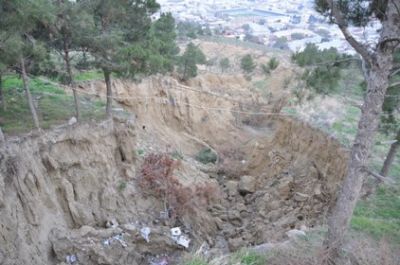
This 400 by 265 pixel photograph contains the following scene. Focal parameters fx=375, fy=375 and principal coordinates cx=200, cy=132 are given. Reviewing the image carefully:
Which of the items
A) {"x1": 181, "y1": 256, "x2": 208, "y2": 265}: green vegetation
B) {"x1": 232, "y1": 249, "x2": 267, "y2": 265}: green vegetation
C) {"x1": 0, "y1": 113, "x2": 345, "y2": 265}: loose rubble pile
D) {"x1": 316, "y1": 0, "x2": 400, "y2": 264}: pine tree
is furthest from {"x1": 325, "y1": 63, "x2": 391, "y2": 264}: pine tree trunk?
{"x1": 0, "y1": 113, "x2": 345, "y2": 265}: loose rubble pile

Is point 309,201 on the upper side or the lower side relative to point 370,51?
lower

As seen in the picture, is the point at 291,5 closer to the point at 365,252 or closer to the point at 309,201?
the point at 309,201

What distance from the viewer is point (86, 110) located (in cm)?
1642

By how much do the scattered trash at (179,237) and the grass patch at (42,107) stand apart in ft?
17.8

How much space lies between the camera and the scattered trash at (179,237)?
12367mm

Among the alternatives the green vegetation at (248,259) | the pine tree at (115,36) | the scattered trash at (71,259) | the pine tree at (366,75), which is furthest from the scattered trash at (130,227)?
the pine tree at (366,75)

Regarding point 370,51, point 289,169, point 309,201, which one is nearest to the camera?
point 370,51

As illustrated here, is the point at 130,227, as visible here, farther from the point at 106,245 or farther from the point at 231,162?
the point at 231,162

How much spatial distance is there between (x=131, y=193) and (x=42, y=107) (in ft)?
17.3

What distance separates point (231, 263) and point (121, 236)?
6.63 m

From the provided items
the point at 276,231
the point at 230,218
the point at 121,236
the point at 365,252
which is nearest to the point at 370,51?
the point at 365,252

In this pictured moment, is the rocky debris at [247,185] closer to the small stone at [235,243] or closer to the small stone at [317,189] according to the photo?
the small stone at [317,189]

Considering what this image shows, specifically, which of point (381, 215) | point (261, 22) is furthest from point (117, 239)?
point (261, 22)

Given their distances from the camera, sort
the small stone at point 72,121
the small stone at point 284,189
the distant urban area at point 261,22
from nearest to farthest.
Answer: the small stone at point 72,121 < the small stone at point 284,189 < the distant urban area at point 261,22
